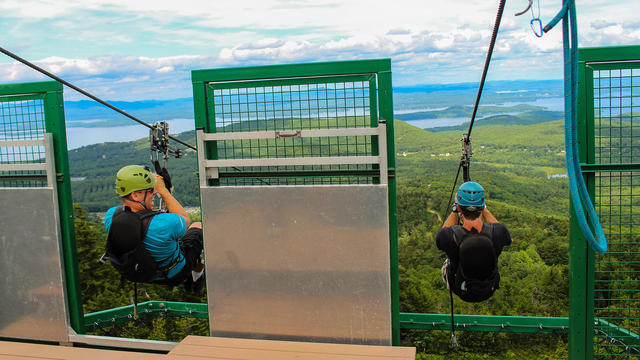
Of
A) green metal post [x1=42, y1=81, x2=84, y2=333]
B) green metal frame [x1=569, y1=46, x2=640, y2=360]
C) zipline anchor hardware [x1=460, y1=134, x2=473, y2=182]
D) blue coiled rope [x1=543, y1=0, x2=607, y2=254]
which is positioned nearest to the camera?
blue coiled rope [x1=543, y1=0, x2=607, y2=254]

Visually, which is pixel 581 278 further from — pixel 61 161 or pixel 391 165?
pixel 61 161

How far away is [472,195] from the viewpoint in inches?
146

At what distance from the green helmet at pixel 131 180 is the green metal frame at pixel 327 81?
1.67 ft

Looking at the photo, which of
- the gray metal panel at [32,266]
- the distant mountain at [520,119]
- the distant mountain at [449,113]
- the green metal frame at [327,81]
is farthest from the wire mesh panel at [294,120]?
the distant mountain at [520,119]

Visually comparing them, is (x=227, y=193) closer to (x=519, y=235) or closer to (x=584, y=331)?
(x=584, y=331)

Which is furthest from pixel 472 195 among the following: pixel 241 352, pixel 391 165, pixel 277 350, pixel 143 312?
pixel 143 312

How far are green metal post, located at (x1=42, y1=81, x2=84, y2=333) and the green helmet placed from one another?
2.62 feet

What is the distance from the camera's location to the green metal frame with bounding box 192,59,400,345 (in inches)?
136

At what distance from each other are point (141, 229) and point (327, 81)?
169 cm

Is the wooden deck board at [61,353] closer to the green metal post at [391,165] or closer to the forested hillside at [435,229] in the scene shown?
the green metal post at [391,165]

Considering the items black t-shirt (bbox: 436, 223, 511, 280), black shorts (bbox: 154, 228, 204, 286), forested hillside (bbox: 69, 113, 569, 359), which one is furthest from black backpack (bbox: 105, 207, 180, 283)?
forested hillside (bbox: 69, 113, 569, 359)

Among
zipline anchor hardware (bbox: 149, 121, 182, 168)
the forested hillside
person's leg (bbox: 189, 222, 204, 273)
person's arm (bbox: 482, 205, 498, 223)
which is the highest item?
zipline anchor hardware (bbox: 149, 121, 182, 168)

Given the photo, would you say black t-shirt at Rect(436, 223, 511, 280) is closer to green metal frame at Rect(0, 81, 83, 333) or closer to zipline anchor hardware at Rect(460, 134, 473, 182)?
zipline anchor hardware at Rect(460, 134, 473, 182)

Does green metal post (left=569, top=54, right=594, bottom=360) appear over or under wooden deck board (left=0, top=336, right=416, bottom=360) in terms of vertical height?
over
